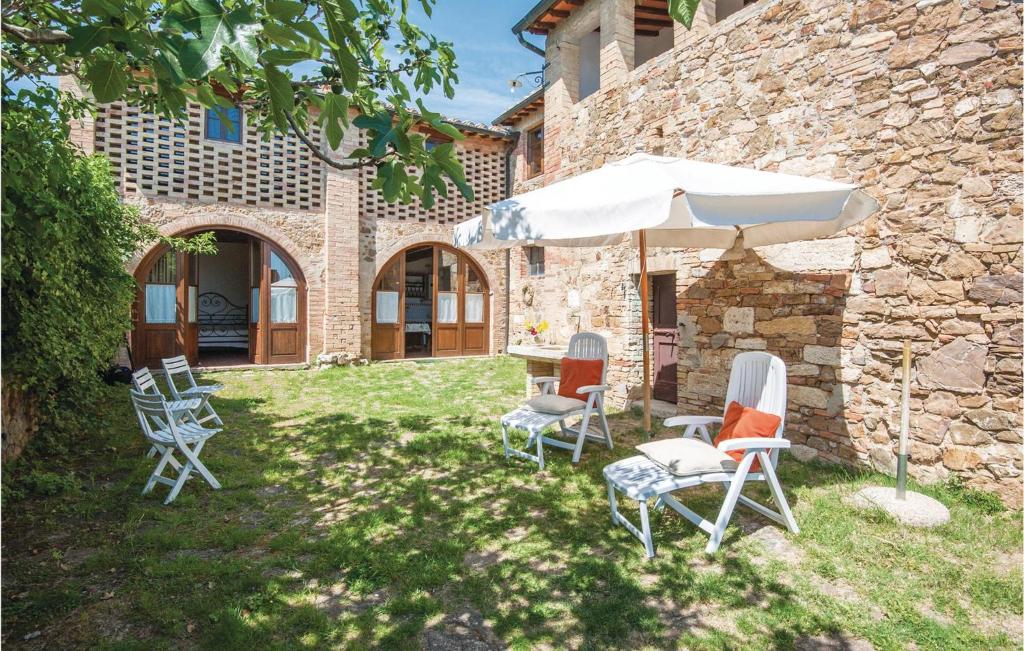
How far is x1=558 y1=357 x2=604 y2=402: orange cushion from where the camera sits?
197 inches

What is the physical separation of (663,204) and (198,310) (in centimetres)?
1075

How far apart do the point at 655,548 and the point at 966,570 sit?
5.16ft

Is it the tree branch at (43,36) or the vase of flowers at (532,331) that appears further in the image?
the vase of flowers at (532,331)

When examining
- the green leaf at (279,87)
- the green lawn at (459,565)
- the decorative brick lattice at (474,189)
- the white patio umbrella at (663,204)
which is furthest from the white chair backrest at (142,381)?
the decorative brick lattice at (474,189)

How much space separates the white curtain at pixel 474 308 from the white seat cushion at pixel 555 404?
26.4ft

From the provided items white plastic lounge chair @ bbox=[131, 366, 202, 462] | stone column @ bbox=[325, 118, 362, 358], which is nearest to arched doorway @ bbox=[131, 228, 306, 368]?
stone column @ bbox=[325, 118, 362, 358]

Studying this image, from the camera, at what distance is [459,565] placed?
9.15 ft

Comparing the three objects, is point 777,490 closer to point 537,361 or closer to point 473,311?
point 537,361

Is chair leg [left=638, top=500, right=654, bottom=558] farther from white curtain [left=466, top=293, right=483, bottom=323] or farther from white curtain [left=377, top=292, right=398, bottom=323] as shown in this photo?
white curtain [left=466, top=293, right=483, bottom=323]

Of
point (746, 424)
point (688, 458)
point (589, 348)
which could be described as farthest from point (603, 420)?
point (688, 458)

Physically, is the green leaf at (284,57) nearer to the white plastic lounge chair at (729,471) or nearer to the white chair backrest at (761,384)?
the white plastic lounge chair at (729,471)

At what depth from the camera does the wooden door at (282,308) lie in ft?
34.3

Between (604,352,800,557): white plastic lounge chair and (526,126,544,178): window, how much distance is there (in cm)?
937

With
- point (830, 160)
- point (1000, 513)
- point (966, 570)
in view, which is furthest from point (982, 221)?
point (966, 570)
